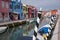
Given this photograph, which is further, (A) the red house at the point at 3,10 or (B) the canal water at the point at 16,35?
(A) the red house at the point at 3,10

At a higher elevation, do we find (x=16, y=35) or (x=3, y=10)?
(x=3, y=10)

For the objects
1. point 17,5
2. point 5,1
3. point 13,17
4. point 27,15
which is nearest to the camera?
point 5,1

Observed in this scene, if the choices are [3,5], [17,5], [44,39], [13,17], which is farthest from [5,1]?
[44,39]

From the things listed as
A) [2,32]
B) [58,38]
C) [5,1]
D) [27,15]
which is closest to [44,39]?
[58,38]

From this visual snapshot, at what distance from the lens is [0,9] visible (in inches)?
870

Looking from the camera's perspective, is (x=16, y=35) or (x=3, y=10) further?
(x=3, y=10)

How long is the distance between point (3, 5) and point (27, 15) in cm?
2032

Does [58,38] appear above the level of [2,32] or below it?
above

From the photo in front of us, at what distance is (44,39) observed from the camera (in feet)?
15.5

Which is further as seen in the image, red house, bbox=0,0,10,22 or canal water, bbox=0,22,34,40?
red house, bbox=0,0,10,22

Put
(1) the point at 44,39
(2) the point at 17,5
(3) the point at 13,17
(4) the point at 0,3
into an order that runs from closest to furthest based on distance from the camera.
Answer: (1) the point at 44,39
(4) the point at 0,3
(3) the point at 13,17
(2) the point at 17,5

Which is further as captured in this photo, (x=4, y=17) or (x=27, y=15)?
(x=27, y=15)

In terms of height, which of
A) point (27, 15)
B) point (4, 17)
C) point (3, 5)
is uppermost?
point (3, 5)

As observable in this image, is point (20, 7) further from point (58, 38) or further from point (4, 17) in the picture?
point (58, 38)
